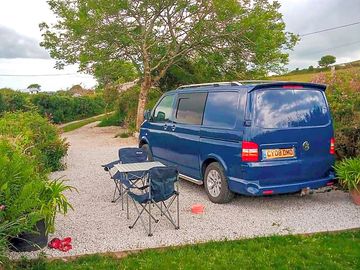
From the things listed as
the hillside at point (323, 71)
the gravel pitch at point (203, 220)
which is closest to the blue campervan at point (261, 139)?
the gravel pitch at point (203, 220)

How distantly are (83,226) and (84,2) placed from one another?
37.2 ft

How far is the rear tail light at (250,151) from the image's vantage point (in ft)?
18.1

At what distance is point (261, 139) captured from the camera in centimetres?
Answer: 553

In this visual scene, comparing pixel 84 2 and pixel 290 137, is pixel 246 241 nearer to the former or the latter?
pixel 290 137

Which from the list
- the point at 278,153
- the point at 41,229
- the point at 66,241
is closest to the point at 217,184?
the point at 278,153

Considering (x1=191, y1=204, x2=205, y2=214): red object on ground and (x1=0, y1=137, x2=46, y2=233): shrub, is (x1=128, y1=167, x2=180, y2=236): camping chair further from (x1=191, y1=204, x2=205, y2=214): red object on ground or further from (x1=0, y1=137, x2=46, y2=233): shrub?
(x1=0, y1=137, x2=46, y2=233): shrub

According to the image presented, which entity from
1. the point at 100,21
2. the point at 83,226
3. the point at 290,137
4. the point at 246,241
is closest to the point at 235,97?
the point at 290,137

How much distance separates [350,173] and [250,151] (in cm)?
179

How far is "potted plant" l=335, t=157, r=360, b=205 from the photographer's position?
596 cm

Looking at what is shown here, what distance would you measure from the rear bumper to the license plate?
17.0 inches

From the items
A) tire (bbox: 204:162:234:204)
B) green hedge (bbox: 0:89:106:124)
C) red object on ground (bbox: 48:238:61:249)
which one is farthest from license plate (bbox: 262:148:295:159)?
green hedge (bbox: 0:89:106:124)

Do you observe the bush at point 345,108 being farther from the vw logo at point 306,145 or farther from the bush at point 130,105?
the bush at point 130,105

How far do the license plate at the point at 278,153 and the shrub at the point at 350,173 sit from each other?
95cm

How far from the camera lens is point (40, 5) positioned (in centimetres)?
1556
